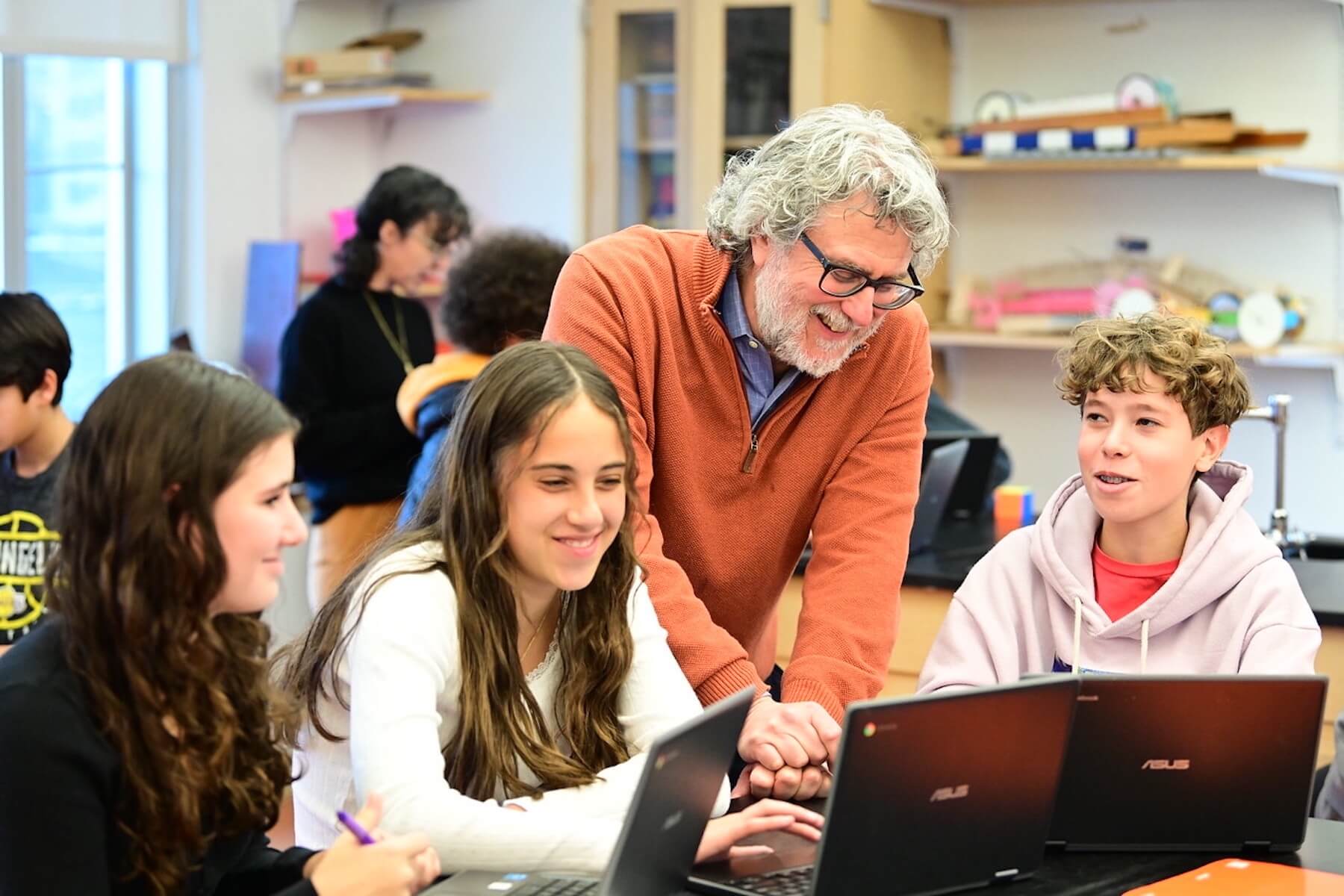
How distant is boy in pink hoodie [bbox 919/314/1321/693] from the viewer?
1952 mm

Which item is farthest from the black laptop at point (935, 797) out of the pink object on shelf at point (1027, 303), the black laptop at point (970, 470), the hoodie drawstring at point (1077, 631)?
the pink object on shelf at point (1027, 303)

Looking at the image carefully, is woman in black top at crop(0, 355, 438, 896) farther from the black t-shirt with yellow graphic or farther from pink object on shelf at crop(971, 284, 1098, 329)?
pink object on shelf at crop(971, 284, 1098, 329)

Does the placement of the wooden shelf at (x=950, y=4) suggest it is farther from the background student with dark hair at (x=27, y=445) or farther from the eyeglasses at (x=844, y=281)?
the eyeglasses at (x=844, y=281)

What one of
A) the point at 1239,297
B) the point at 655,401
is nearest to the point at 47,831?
the point at 655,401

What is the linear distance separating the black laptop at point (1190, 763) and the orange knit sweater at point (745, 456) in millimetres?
424

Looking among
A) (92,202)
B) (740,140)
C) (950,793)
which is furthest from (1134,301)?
(950,793)

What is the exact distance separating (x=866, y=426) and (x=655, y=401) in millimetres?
266

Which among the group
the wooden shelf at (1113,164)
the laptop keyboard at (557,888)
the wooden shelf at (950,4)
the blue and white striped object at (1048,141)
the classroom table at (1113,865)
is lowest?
the classroom table at (1113,865)

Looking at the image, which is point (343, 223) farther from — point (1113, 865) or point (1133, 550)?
point (1113, 865)

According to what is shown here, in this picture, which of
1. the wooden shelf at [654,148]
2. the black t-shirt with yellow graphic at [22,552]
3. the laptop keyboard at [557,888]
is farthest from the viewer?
the wooden shelf at [654,148]

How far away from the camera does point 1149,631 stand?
1.97 metres

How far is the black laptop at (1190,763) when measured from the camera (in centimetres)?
151

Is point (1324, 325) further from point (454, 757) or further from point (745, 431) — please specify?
point (454, 757)

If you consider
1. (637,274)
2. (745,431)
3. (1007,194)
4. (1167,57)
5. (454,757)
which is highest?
(1167,57)
